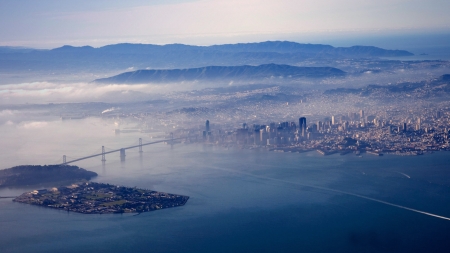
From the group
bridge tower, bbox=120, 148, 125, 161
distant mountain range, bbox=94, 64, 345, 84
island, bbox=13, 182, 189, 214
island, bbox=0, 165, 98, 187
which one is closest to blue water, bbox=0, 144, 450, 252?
island, bbox=13, 182, 189, 214

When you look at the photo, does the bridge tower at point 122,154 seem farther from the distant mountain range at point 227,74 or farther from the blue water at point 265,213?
the distant mountain range at point 227,74

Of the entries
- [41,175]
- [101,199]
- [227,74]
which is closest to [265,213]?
[101,199]

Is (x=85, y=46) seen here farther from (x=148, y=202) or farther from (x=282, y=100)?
(x=148, y=202)

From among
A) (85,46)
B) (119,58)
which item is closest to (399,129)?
(119,58)

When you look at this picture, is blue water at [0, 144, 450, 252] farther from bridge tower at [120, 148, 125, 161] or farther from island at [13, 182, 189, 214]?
bridge tower at [120, 148, 125, 161]

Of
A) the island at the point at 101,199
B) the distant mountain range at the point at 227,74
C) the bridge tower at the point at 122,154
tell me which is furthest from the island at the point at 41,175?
the distant mountain range at the point at 227,74
